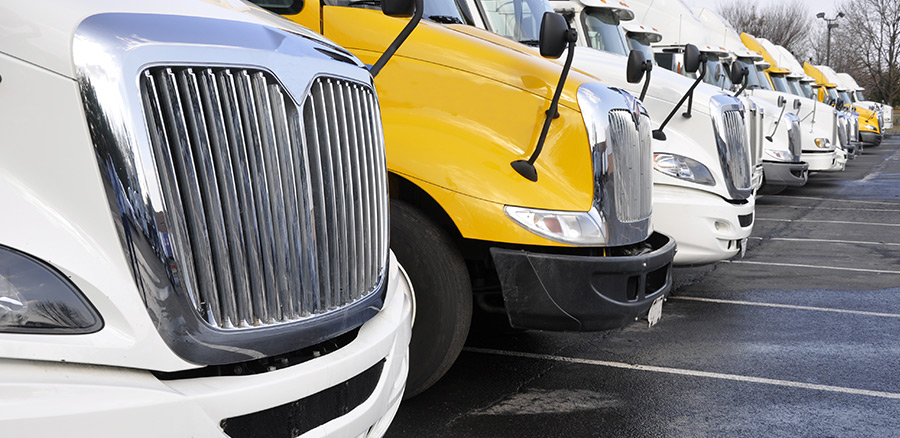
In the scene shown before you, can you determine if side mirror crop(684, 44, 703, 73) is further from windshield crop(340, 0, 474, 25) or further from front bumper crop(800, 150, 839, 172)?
front bumper crop(800, 150, 839, 172)

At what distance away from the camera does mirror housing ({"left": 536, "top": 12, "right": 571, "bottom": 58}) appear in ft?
14.0

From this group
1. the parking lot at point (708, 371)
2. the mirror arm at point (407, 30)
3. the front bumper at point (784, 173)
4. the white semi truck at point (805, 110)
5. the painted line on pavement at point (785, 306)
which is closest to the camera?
the mirror arm at point (407, 30)

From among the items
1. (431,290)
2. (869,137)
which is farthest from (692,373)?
(869,137)

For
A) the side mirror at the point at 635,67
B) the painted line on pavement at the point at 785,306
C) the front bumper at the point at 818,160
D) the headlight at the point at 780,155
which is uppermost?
the side mirror at the point at 635,67

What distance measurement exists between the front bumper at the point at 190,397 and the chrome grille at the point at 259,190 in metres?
0.16

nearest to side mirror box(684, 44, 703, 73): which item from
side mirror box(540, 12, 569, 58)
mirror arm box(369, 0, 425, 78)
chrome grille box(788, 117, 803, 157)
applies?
side mirror box(540, 12, 569, 58)

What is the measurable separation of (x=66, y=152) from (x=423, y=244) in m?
2.36

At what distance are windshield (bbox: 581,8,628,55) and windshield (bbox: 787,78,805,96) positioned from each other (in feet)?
43.8

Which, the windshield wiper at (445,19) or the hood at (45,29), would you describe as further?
the windshield wiper at (445,19)

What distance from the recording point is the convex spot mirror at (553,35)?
4266mm

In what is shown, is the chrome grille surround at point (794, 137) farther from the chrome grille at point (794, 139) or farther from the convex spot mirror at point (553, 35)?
the convex spot mirror at point (553, 35)

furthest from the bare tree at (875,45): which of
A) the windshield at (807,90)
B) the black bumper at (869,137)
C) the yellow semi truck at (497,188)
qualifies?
the yellow semi truck at (497,188)

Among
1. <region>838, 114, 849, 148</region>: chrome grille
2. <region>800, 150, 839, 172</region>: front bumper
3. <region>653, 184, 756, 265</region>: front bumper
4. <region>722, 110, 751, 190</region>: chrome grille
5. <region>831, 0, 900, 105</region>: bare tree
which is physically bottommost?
<region>831, 0, 900, 105</region>: bare tree

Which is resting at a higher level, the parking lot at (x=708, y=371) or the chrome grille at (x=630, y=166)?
the chrome grille at (x=630, y=166)
